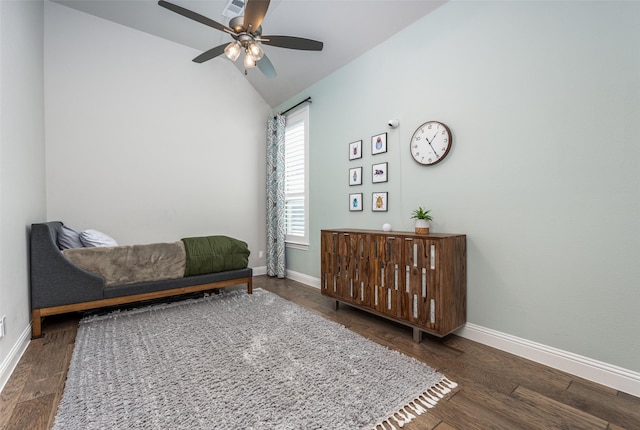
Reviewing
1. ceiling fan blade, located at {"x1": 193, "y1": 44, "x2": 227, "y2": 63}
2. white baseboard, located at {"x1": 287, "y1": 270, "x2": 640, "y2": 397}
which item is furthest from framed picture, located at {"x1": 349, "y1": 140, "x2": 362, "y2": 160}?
white baseboard, located at {"x1": 287, "y1": 270, "x2": 640, "y2": 397}

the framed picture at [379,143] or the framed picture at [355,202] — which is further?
the framed picture at [355,202]

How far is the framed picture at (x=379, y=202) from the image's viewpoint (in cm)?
308

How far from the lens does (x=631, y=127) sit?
5.43ft

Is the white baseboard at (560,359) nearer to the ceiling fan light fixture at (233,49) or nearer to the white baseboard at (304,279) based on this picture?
the white baseboard at (304,279)

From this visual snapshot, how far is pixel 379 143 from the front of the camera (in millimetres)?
3131

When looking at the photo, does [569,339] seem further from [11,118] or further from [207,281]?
[11,118]

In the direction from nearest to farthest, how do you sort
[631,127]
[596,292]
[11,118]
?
[631,127]
[596,292]
[11,118]

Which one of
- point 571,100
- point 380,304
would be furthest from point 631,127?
point 380,304

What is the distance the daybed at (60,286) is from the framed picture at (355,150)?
2.63 metres

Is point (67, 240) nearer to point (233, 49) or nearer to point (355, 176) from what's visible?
point (233, 49)

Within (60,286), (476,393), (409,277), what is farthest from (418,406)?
(60,286)

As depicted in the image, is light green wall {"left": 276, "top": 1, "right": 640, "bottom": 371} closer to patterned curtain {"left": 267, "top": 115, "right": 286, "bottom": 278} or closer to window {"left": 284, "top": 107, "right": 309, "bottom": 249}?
window {"left": 284, "top": 107, "right": 309, "bottom": 249}

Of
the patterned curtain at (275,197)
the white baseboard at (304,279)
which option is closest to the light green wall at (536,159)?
the white baseboard at (304,279)

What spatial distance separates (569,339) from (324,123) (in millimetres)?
3329
